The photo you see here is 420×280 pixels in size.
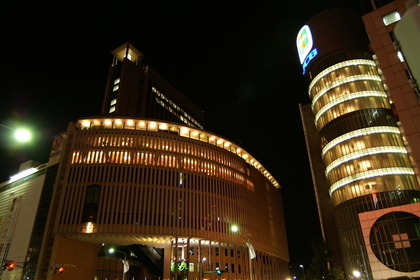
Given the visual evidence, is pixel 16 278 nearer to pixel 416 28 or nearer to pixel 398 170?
pixel 416 28

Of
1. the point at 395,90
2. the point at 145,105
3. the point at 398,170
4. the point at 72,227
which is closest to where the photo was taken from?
the point at 395,90

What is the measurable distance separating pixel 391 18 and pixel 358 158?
38.4 metres

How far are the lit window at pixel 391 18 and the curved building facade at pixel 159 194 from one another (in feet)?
139

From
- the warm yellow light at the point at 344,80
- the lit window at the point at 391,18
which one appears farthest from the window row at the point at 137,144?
the lit window at the point at 391,18

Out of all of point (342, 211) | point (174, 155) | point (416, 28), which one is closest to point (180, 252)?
point (174, 155)

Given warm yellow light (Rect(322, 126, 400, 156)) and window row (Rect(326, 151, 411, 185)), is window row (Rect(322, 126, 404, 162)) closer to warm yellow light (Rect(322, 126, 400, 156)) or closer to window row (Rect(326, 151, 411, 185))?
warm yellow light (Rect(322, 126, 400, 156))

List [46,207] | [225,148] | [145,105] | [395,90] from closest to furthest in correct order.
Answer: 1. [395,90]
2. [46,207]
3. [225,148]
4. [145,105]

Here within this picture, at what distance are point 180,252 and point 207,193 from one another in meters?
14.8

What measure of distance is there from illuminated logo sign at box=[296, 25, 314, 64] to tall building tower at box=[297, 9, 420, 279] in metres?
0.36

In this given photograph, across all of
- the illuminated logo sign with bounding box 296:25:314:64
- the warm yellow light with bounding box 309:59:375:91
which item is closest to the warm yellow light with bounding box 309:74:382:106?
the warm yellow light with bounding box 309:59:375:91

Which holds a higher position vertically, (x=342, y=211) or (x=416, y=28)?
(x=342, y=211)

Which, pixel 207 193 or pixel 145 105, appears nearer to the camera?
pixel 207 193

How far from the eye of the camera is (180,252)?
6575 cm

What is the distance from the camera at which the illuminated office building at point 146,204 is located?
53500 millimetres
